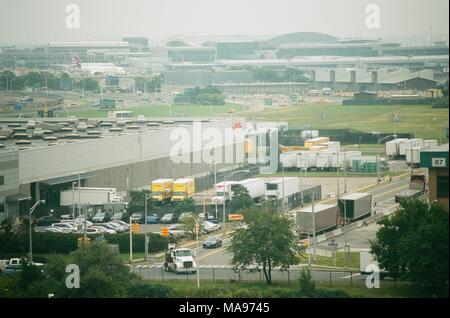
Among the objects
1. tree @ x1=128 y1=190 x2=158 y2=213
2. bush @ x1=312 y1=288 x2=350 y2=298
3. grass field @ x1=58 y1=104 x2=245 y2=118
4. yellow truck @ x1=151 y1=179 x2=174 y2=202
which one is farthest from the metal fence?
grass field @ x1=58 y1=104 x2=245 y2=118

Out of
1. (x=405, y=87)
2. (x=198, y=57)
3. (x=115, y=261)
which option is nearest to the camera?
(x=115, y=261)

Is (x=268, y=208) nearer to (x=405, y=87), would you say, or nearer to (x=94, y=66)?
(x=405, y=87)

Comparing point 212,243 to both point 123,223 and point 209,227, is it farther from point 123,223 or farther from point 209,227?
point 123,223

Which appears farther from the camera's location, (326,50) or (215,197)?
(326,50)

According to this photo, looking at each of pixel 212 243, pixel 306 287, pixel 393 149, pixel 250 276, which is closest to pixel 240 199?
pixel 212 243

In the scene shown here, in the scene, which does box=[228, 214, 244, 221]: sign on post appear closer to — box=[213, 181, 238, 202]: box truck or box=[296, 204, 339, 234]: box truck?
box=[213, 181, 238, 202]: box truck

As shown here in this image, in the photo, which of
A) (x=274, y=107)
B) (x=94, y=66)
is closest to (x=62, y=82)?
(x=94, y=66)

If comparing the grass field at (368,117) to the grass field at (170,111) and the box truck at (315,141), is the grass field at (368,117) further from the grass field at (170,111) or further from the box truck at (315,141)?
the box truck at (315,141)

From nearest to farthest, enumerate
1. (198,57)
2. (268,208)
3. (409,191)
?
(268,208)
(409,191)
(198,57)
